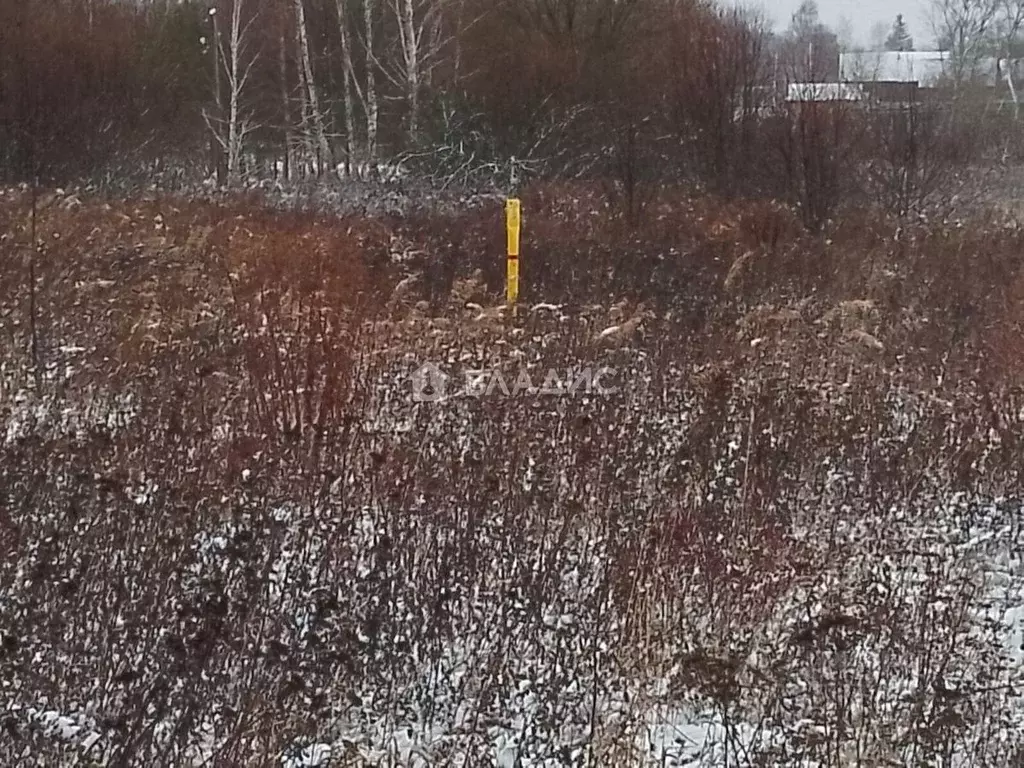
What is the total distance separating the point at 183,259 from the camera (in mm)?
9547

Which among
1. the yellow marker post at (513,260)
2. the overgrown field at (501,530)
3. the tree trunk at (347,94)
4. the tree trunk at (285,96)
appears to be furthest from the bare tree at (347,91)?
the overgrown field at (501,530)

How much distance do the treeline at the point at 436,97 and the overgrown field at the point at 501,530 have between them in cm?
426

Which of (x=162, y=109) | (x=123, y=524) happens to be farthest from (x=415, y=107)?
(x=123, y=524)

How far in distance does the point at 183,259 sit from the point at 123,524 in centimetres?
545

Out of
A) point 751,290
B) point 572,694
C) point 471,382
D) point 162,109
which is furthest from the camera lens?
point 162,109

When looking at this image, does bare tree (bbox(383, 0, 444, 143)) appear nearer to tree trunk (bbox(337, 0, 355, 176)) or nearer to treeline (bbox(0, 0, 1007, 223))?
treeline (bbox(0, 0, 1007, 223))

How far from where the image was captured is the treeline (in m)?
13.0

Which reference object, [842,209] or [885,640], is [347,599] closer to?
[885,640]

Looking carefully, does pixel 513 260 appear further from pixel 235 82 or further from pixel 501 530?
pixel 235 82

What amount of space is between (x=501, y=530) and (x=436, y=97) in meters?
14.6

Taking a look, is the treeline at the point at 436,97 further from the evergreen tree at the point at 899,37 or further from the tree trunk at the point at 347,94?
the evergreen tree at the point at 899,37

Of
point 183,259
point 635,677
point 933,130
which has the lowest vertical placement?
point 635,677

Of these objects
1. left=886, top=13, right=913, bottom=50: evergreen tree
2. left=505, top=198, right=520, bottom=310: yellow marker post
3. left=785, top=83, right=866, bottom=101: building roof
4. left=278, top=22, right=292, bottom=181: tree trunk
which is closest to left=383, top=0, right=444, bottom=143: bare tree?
left=278, top=22, right=292, bottom=181: tree trunk

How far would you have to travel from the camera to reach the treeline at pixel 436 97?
42.6 ft
